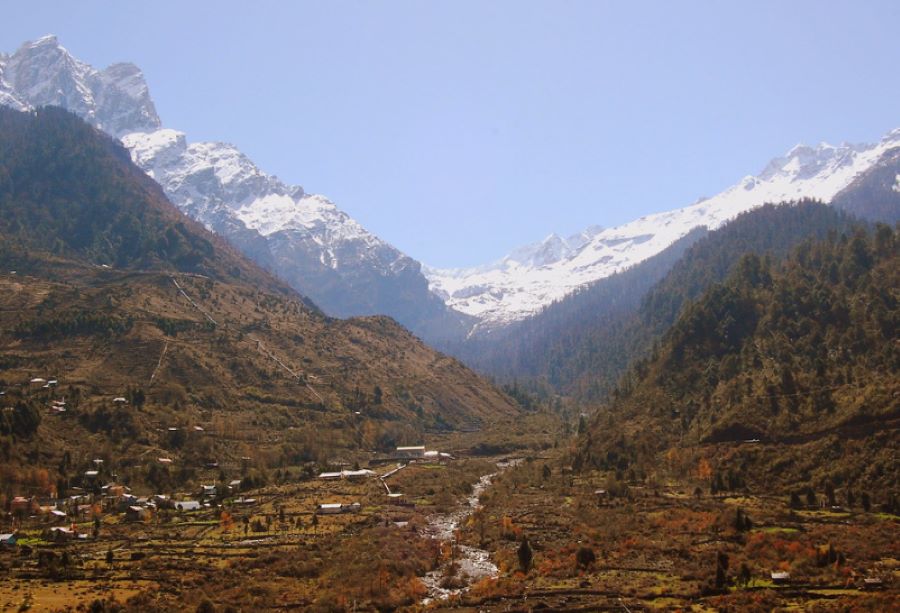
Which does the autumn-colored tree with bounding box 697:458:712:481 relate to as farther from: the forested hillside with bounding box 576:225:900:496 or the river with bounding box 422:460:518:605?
the river with bounding box 422:460:518:605

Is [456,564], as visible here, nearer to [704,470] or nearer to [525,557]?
[525,557]

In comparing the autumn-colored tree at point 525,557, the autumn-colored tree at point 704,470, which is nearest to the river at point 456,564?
the autumn-colored tree at point 525,557

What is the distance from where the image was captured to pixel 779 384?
129m

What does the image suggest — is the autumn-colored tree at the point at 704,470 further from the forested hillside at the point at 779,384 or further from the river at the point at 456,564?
the river at the point at 456,564

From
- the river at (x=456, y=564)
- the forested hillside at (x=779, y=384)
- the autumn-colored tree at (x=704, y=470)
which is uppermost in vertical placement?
the forested hillside at (x=779, y=384)

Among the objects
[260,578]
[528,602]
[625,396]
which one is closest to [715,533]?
[528,602]

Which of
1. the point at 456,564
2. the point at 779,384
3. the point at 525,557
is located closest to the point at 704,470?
the point at 779,384

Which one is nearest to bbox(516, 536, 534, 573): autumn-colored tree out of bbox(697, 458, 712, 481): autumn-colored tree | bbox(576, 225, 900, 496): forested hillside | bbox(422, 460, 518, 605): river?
bbox(422, 460, 518, 605): river

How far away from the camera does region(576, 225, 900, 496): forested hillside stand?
10600 cm

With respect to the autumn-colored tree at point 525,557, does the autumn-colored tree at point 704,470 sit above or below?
above

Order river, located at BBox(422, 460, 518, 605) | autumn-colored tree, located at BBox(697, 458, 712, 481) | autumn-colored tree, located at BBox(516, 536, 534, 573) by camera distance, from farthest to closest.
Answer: autumn-colored tree, located at BBox(697, 458, 712, 481) < autumn-colored tree, located at BBox(516, 536, 534, 573) < river, located at BBox(422, 460, 518, 605)

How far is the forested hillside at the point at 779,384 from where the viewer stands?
10600 cm

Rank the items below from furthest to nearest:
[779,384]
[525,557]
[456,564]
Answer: [779,384], [456,564], [525,557]

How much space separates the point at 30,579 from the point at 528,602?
146ft
